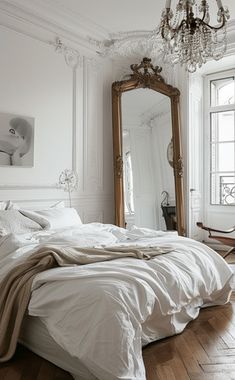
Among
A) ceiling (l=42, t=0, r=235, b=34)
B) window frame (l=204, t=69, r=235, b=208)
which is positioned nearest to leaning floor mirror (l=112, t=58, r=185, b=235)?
ceiling (l=42, t=0, r=235, b=34)

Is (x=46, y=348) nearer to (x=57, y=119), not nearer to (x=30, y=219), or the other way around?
(x=30, y=219)

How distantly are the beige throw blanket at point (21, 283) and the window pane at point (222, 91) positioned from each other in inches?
175

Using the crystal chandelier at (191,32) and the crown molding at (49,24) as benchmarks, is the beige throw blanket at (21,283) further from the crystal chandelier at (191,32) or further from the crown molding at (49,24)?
the crown molding at (49,24)

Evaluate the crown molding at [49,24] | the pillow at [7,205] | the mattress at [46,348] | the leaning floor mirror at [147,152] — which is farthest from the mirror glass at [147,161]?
the mattress at [46,348]

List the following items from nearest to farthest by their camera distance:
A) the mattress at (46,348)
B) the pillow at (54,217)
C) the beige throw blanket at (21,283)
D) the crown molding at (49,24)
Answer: the mattress at (46,348) < the beige throw blanket at (21,283) < the pillow at (54,217) < the crown molding at (49,24)

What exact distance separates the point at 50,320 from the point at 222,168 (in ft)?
15.4

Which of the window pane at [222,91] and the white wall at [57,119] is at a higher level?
the window pane at [222,91]

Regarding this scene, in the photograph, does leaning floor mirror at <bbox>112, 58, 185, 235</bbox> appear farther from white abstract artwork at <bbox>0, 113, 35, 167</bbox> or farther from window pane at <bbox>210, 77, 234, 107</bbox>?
white abstract artwork at <bbox>0, 113, 35, 167</bbox>

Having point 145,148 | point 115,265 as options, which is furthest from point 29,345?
point 145,148

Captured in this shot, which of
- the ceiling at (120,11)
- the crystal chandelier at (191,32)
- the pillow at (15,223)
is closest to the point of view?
the crystal chandelier at (191,32)

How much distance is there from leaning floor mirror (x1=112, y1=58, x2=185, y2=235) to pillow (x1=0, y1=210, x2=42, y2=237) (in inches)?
71.6

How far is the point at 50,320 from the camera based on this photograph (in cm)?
204

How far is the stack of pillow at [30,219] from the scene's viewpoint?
10.6 feet

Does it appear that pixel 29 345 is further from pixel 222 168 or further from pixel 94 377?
pixel 222 168
